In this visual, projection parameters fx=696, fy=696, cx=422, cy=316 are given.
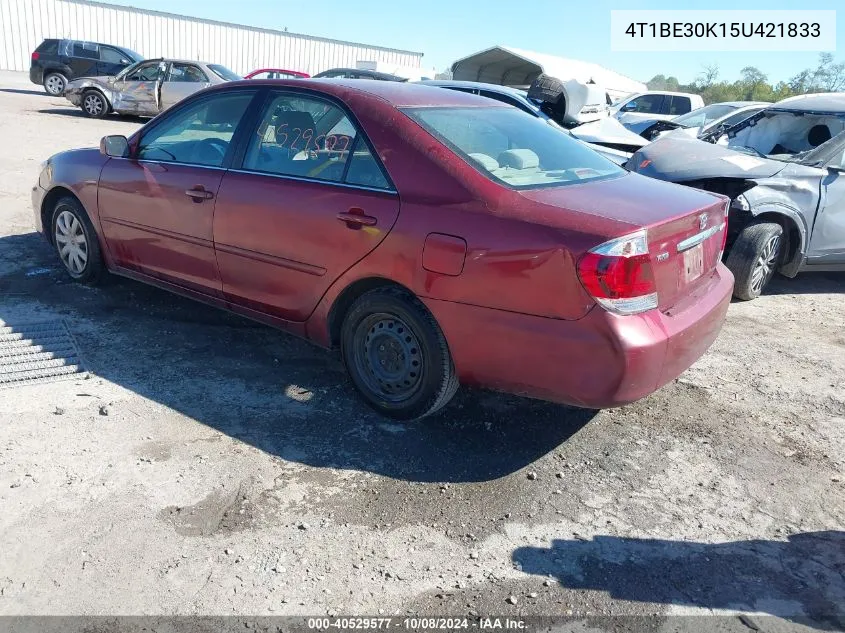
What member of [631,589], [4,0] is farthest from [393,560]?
[4,0]

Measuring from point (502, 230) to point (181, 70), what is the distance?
15.7 meters

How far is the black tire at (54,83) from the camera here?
20594 millimetres

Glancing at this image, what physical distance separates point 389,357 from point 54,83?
21448mm

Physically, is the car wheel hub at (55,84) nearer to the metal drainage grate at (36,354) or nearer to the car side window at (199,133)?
the car side window at (199,133)

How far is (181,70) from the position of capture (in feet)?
54.0

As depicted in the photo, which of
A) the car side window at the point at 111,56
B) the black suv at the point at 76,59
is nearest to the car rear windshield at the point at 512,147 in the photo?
the black suv at the point at 76,59

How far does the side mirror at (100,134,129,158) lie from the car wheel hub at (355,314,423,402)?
229cm

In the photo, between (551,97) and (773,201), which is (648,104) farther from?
(773,201)

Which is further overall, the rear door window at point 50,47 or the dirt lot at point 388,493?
the rear door window at point 50,47

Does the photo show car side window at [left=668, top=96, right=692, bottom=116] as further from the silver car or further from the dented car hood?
the dented car hood

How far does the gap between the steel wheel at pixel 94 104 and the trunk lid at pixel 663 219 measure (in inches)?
649

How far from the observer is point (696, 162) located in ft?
20.5

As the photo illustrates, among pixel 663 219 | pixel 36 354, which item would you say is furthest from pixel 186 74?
pixel 663 219

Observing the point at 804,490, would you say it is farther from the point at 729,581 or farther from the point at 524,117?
the point at 524,117
